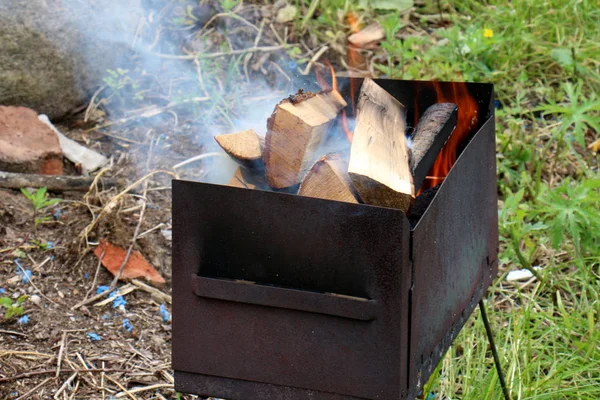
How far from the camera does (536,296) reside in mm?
3105

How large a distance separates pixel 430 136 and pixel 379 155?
0.94 ft

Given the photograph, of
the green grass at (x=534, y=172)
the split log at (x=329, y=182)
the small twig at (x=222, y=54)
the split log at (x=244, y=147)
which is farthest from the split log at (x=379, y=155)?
the small twig at (x=222, y=54)

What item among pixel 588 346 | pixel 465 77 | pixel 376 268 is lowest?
pixel 588 346

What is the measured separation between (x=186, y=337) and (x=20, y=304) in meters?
1.16

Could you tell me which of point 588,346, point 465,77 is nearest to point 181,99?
point 465,77

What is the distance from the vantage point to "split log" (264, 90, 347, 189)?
1.93 metres

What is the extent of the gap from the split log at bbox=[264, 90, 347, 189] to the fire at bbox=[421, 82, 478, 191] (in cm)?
44

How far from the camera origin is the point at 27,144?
11.3 ft

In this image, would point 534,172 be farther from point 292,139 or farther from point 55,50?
point 55,50

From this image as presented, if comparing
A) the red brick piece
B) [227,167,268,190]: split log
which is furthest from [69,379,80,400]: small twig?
the red brick piece

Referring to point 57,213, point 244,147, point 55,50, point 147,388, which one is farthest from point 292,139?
point 55,50

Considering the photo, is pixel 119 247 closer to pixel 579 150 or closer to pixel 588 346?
pixel 588 346

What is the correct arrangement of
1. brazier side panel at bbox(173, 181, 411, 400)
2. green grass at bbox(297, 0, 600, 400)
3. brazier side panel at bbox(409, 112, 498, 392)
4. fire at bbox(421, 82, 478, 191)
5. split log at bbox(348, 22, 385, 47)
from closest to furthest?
brazier side panel at bbox(173, 181, 411, 400)
brazier side panel at bbox(409, 112, 498, 392)
fire at bbox(421, 82, 478, 191)
green grass at bbox(297, 0, 600, 400)
split log at bbox(348, 22, 385, 47)

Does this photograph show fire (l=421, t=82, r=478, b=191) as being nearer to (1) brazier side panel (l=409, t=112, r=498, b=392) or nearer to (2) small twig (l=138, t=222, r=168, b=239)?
(1) brazier side panel (l=409, t=112, r=498, b=392)
